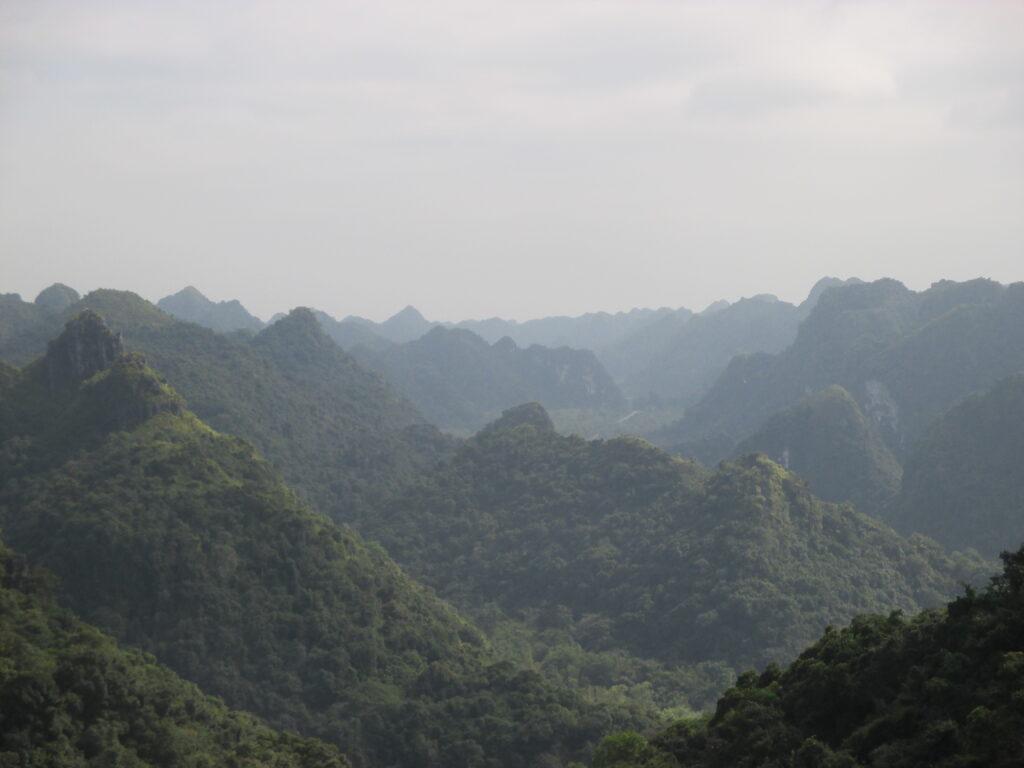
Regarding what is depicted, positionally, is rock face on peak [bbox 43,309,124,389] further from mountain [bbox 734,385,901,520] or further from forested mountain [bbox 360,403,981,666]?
mountain [bbox 734,385,901,520]

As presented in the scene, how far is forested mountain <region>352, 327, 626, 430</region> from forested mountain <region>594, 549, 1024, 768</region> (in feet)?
452

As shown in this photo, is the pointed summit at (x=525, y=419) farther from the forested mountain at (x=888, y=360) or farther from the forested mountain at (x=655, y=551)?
the forested mountain at (x=888, y=360)

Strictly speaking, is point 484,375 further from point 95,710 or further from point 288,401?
point 95,710

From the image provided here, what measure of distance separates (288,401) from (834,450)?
53.1 meters

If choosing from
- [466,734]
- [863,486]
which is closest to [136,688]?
[466,734]

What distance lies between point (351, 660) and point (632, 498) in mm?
32149

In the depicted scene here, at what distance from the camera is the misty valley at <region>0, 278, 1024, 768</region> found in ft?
76.4

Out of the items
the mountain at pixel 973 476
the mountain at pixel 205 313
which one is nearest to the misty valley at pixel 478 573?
the mountain at pixel 973 476

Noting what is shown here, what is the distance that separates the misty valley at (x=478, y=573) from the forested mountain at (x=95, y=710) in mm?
95

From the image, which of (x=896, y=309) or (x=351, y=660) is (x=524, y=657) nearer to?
(x=351, y=660)

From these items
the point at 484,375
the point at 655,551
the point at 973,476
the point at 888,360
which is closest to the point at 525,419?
the point at 655,551

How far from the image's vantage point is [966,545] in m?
73.0

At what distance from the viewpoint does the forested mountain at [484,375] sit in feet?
542

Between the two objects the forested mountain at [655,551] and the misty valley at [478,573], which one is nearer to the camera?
the misty valley at [478,573]
